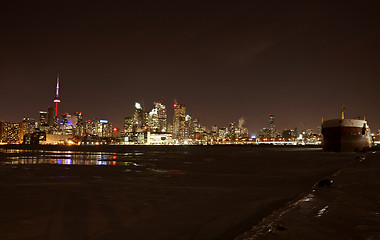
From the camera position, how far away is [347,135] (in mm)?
60938

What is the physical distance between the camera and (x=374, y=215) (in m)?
6.77

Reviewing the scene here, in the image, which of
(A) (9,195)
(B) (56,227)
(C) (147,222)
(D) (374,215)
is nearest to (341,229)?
(D) (374,215)

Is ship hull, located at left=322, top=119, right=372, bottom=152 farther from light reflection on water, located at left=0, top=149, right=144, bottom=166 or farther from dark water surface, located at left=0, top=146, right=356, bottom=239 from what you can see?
dark water surface, located at left=0, top=146, right=356, bottom=239

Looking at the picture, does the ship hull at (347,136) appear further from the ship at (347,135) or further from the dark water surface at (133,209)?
the dark water surface at (133,209)

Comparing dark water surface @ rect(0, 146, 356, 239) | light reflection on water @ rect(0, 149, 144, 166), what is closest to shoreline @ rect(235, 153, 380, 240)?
dark water surface @ rect(0, 146, 356, 239)

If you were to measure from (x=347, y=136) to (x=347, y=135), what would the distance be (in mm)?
217

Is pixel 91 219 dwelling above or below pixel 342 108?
below

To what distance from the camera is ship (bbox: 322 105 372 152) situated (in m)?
60.9

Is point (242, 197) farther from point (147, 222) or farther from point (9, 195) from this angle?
point (9, 195)

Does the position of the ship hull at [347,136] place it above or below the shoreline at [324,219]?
above

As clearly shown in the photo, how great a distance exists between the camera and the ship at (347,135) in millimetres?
60875

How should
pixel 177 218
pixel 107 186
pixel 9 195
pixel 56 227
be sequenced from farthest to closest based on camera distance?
pixel 107 186 < pixel 9 195 < pixel 177 218 < pixel 56 227

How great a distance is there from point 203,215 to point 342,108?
9474 centimetres

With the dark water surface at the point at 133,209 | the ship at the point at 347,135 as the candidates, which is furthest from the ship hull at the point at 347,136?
the dark water surface at the point at 133,209
